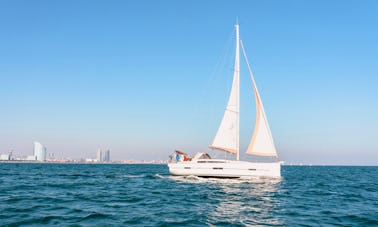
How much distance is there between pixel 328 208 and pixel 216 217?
23.5ft

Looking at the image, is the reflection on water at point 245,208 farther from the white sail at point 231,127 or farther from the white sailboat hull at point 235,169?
the white sail at point 231,127

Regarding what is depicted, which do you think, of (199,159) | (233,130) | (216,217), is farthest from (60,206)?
(233,130)

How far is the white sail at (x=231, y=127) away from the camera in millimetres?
35219

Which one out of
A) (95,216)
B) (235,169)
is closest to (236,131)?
(235,169)

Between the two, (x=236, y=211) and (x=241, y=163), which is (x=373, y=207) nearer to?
(x=236, y=211)

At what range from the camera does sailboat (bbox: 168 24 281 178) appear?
32.6 m

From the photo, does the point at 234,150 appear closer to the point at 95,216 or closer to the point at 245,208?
the point at 245,208

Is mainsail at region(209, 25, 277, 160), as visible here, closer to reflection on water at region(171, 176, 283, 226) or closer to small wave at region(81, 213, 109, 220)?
reflection on water at region(171, 176, 283, 226)

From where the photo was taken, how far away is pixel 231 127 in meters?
35.4

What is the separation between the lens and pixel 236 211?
15766mm

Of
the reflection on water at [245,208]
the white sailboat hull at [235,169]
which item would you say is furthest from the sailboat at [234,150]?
the reflection on water at [245,208]

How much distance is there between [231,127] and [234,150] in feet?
8.21

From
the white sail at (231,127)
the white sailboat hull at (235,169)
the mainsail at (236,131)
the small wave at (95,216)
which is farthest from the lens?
the white sail at (231,127)

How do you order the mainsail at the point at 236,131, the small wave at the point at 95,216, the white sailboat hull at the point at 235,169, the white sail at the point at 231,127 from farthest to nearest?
the white sail at the point at 231,127 < the mainsail at the point at 236,131 < the white sailboat hull at the point at 235,169 < the small wave at the point at 95,216
